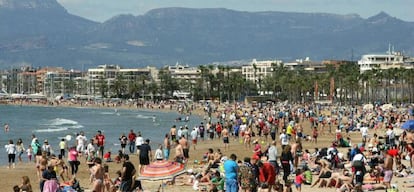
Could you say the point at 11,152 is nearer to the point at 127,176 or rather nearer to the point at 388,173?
the point at 127,176

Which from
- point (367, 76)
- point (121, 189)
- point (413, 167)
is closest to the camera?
point (121, 189)

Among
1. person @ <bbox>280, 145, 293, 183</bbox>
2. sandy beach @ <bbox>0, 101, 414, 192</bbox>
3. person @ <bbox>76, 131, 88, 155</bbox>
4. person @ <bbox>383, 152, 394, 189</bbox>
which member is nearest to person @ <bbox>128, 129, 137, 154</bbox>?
sandy beach @ <bbox>0, 101, 414, 192</bbox>

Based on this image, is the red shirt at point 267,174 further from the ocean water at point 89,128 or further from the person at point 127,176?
the ocean water at point 89,128

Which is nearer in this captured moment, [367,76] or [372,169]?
[372,169]

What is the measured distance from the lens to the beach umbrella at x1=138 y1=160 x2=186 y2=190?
15656 millimetres

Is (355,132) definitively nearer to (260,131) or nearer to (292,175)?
(260,131)

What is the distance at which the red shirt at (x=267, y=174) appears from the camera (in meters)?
16.0

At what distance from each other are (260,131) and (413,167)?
58.3 ft

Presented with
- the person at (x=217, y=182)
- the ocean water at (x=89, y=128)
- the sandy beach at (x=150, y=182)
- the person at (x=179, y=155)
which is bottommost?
the ocean water at (x=89, y=128)

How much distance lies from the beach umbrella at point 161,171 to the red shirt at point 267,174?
1792 mm

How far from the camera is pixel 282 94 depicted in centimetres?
13212

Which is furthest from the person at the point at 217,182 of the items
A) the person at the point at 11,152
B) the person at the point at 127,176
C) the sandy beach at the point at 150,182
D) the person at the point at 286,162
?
the person at the point at 11,152

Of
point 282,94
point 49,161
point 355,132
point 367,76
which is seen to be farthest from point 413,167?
point 282,94

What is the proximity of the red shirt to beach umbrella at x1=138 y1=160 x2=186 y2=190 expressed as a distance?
179 centimetres
